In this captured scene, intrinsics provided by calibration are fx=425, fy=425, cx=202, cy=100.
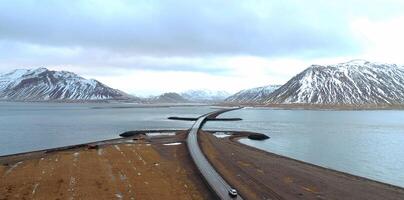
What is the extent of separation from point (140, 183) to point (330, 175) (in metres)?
19.7

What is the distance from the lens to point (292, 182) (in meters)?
36.6

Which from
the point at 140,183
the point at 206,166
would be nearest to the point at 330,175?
the point at 206,166

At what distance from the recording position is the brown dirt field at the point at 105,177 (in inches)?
1166

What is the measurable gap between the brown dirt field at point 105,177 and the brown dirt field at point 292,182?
11.3 ft

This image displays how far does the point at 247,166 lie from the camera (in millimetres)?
44719

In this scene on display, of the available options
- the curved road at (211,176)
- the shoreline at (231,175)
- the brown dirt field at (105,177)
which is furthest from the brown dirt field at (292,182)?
the brown dirt field at (105,177)

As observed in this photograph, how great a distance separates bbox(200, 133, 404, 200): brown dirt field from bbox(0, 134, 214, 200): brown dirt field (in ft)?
11.3

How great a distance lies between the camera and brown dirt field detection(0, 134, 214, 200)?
29.6 m

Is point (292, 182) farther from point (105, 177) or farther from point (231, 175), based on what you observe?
point (105, 177)

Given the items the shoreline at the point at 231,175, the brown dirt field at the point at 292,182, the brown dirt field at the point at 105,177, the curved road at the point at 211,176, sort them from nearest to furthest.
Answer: the curved road at the point at 211,176 → the brown dirt field at the point at 105,177 → the shoreline at the point at 231,175 → the brown dirt field at the point at 292,182

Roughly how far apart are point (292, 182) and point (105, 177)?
15918 mm

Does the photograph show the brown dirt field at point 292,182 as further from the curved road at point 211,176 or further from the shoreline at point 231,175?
the curved road at point 211,176

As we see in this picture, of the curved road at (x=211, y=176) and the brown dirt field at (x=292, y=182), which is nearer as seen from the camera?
the curved road at (x=211, y=176)

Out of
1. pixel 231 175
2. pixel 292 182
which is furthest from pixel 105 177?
pixel 292 182
